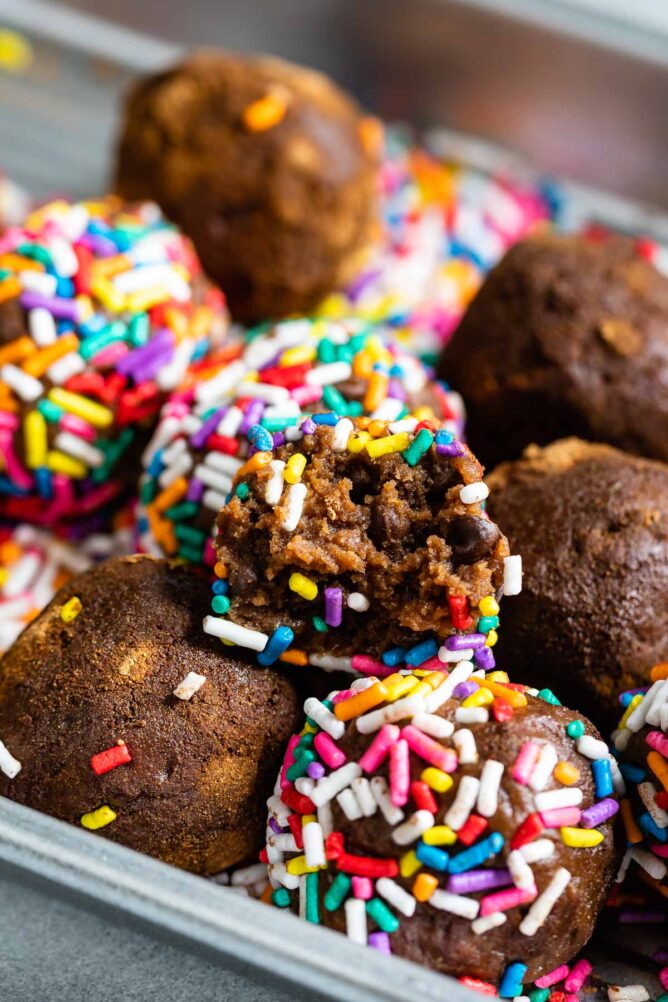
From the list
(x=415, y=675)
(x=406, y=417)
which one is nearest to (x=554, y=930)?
(x=415, y=675)

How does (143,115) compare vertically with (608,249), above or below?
below

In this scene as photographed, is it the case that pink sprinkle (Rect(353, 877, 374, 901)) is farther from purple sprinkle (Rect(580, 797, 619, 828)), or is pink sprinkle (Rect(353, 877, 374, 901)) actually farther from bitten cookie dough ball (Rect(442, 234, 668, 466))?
bitten cookie dough ball (Rect(442, 234, 668, 466))

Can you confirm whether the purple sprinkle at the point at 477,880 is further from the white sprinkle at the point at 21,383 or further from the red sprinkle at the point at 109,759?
the white sprinkle at the point at 21,383

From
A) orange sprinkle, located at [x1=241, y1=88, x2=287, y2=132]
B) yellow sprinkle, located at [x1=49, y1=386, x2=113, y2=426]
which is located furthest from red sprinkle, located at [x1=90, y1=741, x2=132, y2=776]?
orange sprinkle, located at [x1=241, y1=88, x2=287, y2=132]

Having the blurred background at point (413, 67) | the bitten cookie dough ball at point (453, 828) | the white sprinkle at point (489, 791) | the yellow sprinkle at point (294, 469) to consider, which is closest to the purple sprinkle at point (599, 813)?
the bitten cookie dough ball at point (453, 828)

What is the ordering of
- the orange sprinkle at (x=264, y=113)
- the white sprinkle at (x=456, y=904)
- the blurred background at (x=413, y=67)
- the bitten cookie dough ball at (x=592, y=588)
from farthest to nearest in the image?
the blurred background at (x=413, y=67) < the orange sprinkle at (x=264, y=113) < the bitten cookie dough ball at (x=592, y=588) < the white sprinkle at (x=456, y=904)

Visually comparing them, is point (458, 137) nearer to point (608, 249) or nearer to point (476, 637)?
point (608, 249)
